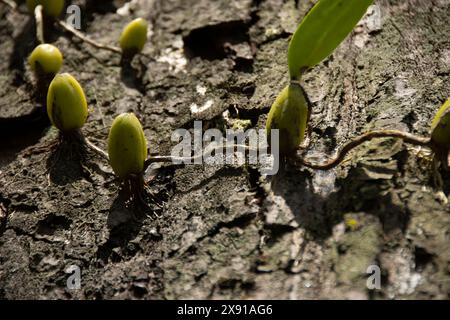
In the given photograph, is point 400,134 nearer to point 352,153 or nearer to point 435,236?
point 352,153

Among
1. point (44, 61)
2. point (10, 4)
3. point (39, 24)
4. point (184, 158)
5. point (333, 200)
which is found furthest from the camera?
point (10, 4)

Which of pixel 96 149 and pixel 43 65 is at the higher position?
pixel 43 65

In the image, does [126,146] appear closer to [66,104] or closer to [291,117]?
[66,104]

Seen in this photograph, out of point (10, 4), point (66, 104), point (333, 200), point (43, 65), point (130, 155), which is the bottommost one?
point (333, 200)

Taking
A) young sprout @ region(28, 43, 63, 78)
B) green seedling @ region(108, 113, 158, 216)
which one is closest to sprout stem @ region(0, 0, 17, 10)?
young sprout @ region(28, 43, 63, 78)

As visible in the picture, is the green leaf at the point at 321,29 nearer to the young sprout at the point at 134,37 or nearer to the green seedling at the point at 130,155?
the green seedling at the point at 130,155

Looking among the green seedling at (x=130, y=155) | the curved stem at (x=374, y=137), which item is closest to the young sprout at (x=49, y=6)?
the green seedling at (x=130, y=155)

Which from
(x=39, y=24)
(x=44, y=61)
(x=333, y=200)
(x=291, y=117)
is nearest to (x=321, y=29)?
(x=291, y=117)
